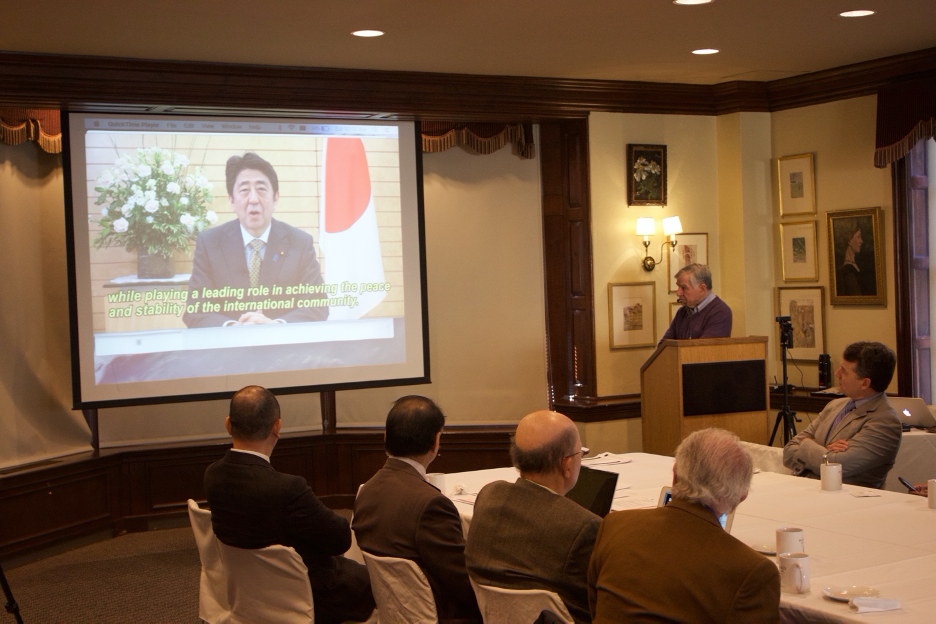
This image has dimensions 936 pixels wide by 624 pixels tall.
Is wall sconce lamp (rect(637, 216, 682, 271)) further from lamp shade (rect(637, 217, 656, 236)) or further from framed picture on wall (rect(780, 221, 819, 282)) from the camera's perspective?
framed picture on wall (rect(780, 221, 819, 282))

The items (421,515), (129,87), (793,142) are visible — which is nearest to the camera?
(421,515)

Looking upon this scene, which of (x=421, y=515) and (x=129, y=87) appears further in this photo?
(x=129, y=87)

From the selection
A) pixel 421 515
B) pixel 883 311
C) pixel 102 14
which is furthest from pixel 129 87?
pixel 883 311

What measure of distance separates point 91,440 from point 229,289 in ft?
4.87

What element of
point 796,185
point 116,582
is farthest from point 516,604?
point 796,185

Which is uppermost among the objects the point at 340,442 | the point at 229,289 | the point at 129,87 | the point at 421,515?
the point at 129,87

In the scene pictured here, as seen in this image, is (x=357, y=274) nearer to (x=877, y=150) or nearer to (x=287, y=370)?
(x=287, y=370)

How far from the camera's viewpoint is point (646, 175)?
714 cm

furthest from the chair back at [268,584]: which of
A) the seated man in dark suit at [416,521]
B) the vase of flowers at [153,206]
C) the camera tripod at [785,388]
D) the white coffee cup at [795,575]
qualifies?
the camera tripod at [785,388]

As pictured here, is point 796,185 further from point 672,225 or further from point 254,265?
point 254,265

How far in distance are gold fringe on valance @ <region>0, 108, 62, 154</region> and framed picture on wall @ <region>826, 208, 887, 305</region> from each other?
225 inches

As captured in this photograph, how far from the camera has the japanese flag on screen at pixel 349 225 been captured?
6.51 m

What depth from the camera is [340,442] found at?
672 cm

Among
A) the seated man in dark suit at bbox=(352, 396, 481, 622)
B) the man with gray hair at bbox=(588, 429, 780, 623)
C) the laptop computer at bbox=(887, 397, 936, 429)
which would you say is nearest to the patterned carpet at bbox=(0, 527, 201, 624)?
the seated man in dark suit at bbox=(352, 396, 481, 622)
